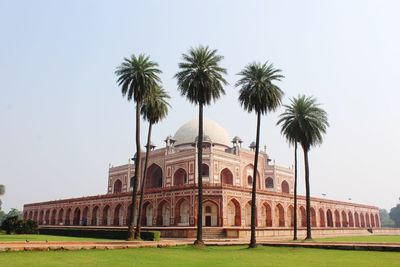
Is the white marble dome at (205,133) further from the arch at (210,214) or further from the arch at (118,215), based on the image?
the arch at (210,214)

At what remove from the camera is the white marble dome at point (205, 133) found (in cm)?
6406

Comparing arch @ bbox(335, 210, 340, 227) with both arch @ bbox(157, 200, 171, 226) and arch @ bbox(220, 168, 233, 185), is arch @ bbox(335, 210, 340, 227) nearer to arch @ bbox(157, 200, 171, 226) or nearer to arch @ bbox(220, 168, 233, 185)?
arch @ bbox(220, 168, 233, 185)

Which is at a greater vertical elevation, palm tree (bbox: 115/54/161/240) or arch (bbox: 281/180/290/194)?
palm tree (bbox: 115/54/161/240)

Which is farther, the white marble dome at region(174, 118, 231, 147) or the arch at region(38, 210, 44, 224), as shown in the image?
the arch at region(38, 210, 44, 224)

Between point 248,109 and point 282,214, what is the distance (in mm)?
30229

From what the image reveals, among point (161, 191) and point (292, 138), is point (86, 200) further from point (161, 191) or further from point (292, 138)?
point (292, 138)

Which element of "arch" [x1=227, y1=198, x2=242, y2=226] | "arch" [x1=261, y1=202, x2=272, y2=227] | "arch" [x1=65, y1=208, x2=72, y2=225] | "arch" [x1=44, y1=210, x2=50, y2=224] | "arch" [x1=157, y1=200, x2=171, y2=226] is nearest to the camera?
"arch" [x1=227, y1=198, x2=242, y2=226]

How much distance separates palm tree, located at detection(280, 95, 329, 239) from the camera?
3372cm

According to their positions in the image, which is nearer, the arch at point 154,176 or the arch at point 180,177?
the arch at point 180,177

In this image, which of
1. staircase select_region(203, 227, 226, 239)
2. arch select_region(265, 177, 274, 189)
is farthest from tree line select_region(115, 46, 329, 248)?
arch select_region(265, 177, 274, 189)

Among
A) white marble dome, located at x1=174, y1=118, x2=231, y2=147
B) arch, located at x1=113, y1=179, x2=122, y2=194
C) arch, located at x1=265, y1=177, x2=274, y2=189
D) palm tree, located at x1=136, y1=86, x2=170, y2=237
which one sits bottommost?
arch, located at x1=113, y1=179, x2=122, y2=194

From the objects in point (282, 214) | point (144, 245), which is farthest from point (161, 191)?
point (144, 245)

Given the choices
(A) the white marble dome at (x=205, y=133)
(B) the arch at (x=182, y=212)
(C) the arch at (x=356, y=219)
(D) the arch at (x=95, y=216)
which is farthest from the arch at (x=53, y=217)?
(C) the arch at (x=356, y=219)

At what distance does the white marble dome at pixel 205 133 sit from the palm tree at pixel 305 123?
2932cm
